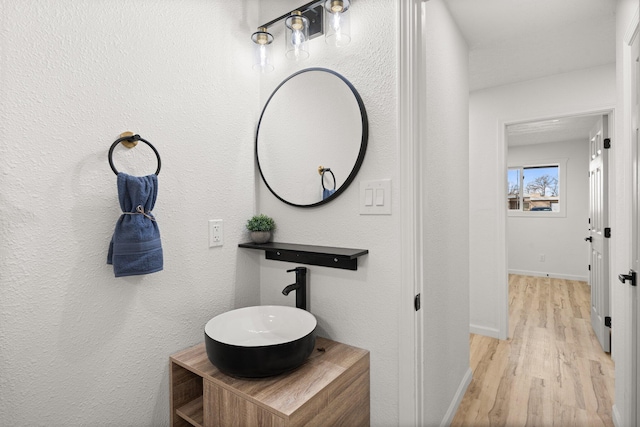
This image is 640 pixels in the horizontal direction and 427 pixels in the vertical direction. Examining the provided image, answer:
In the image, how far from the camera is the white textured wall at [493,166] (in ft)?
9.39

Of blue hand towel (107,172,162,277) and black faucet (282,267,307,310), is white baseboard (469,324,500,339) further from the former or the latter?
blue hand towel (107,172,162,277)

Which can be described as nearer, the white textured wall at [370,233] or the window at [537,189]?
the white textured wall at [370,233]

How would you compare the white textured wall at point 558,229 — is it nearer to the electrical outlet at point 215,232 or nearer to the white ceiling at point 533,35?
the white ceiling at point 533,35

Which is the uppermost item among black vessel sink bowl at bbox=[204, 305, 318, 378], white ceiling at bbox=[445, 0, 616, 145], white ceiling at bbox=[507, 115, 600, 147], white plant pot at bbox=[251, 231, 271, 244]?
white ceiling at bbox=[445, 0, 616, 145]

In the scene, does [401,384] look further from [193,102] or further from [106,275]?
[193,102]

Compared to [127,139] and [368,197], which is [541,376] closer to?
[368,197]

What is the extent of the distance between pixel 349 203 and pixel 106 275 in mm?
891

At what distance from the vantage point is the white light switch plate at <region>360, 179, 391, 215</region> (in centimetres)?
125

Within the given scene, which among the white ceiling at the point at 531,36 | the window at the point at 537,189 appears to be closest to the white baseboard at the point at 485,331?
the white ceiling at the point at 531,36

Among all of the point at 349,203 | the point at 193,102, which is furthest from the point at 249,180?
the point at 349,203

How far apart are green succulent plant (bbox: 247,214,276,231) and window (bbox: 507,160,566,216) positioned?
5561 mm

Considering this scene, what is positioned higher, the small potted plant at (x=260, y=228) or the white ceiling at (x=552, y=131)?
the white ceiling at (x=552, y=131)

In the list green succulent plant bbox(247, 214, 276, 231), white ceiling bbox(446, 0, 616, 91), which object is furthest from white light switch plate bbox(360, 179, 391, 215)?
white ceiling bbox(446, 0, 616, 91)

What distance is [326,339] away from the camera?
140 centimetres
